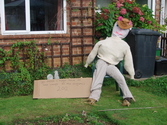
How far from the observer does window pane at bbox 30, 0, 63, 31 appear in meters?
7.21

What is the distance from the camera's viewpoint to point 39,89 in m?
5.81

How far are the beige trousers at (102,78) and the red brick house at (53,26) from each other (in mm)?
1976

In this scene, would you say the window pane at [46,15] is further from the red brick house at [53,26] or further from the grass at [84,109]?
the grass at [84,109]

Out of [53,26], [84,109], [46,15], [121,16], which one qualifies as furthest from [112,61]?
[46,15]

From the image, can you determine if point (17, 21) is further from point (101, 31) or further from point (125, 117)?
point (125, 117)

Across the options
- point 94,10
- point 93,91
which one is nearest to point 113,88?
point 93,91

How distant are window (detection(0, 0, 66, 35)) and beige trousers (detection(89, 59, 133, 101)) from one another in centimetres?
220

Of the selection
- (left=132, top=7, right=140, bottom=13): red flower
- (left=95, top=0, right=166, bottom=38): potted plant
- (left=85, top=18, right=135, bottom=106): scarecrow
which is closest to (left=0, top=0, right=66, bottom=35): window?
(left=95, top=0, right=166, bottom=38): potted plant

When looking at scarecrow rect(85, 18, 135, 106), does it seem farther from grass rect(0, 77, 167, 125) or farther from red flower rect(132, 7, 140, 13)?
red flower rect(132, 7, 140, 13)

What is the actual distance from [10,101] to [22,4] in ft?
8.31

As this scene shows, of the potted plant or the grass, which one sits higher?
the potted plant

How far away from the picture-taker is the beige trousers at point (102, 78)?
5.51 meters

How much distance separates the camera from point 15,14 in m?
7.01

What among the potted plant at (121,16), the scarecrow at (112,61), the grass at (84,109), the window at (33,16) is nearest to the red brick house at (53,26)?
the window at (33,16)
